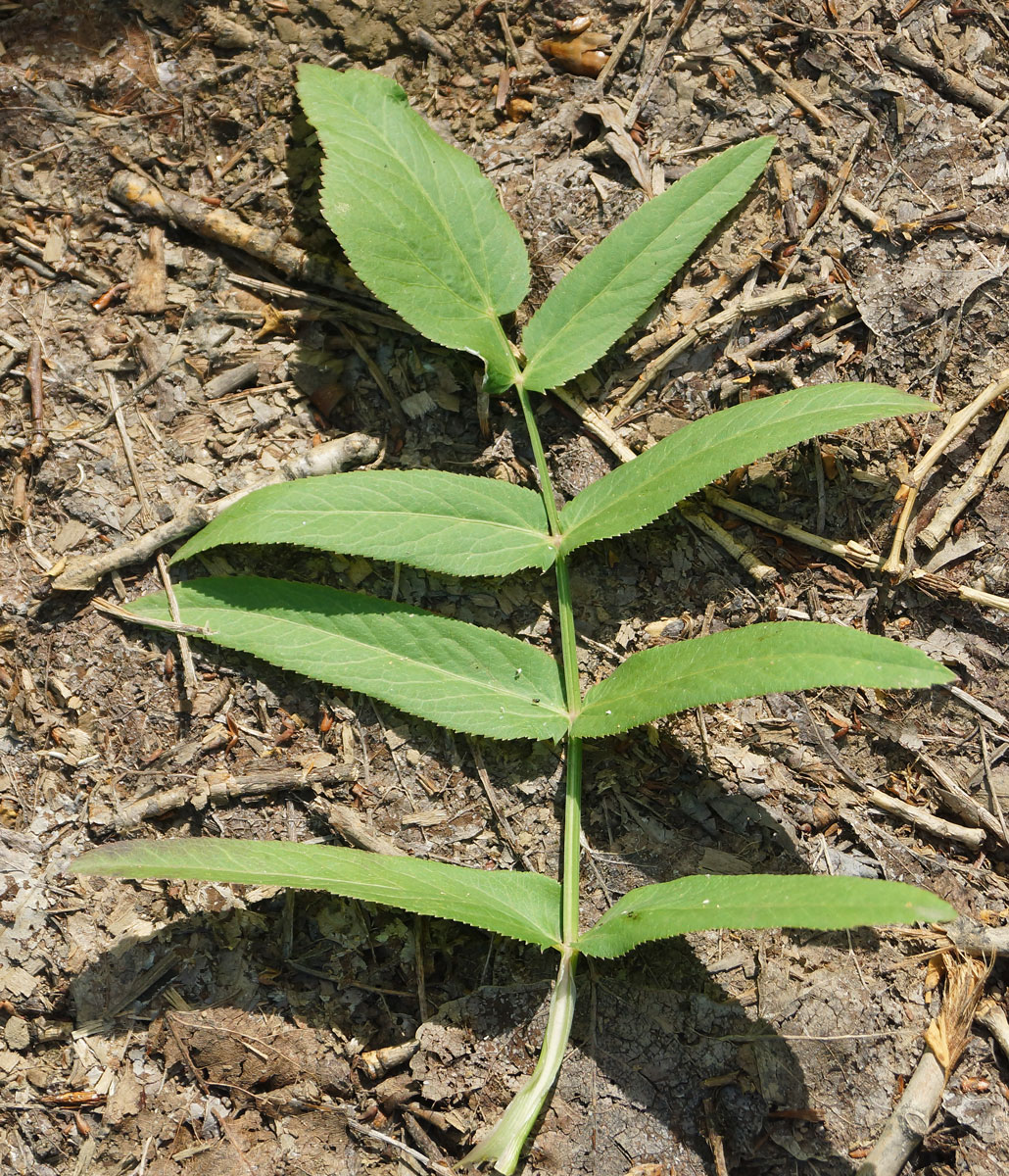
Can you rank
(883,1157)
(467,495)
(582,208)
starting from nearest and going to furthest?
(883,1157) < (467,495) < (582,208)

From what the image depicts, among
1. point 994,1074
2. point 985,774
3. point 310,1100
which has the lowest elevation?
point 310,1100

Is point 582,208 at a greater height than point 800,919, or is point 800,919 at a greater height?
point 582,208

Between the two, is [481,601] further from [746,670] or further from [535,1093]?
[535,1093]

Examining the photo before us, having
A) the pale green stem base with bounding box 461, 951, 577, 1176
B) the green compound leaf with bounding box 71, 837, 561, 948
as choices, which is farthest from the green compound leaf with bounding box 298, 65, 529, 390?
the pale green stem base with bounding box 461, 951, 577, 1176

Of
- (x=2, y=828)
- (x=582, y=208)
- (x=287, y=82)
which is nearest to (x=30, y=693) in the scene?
(x=2, y=828)

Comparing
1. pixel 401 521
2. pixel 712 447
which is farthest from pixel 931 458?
pixel 401 521

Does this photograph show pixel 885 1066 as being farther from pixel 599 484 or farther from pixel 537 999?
pixel 599 484
